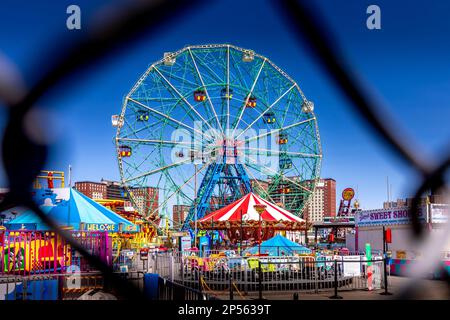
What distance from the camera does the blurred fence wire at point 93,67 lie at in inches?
36.0

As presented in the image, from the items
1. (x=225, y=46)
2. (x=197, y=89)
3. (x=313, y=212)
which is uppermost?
(x=225, y=46)

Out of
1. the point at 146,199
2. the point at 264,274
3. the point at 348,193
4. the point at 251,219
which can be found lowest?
the point at 264,274

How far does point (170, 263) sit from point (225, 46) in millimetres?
22432

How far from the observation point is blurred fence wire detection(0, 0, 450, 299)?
3.00 feet

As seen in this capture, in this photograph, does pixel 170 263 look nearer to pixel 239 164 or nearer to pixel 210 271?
pixel 210 271

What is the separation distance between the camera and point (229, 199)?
32.6m

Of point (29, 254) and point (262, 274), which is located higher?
point (29, 254)

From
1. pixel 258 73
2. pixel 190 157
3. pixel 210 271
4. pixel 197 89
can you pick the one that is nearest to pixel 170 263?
pixel 210 271

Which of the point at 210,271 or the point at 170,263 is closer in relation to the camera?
the point at 170,263

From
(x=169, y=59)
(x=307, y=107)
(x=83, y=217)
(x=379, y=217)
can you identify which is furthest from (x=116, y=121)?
(x=83, y=217)

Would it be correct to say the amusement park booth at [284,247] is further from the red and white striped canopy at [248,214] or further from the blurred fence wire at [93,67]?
the blurred fence wire at [93,67]

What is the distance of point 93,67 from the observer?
103cm

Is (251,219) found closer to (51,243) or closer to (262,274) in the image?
(262,274)
